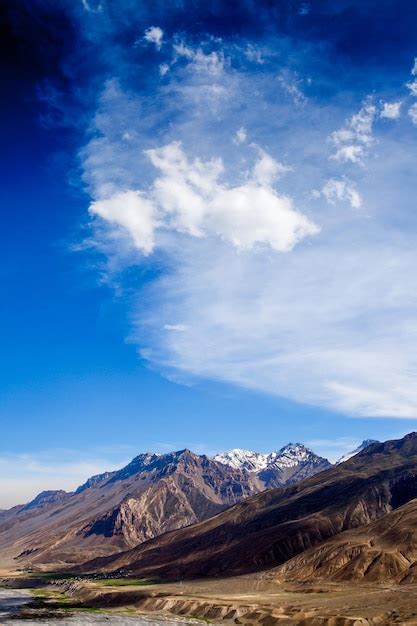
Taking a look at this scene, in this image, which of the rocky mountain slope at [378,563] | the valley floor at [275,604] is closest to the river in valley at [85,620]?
the valley floor at [275,604]

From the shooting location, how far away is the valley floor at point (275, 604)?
370ft

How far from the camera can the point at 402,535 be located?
19525 centimetres

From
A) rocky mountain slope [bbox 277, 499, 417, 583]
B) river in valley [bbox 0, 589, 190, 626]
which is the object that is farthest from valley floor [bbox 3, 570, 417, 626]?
rocky mountain slope [bbox 277, 499, 417, 583]

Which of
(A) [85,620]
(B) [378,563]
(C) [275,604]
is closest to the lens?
(A) [85,620]

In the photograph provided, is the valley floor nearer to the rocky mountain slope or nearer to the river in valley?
the river in valley

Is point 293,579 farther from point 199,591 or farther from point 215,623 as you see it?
point 215,623

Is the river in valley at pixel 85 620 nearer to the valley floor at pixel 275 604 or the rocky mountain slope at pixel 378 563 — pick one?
the valley floor at pixel 275 604

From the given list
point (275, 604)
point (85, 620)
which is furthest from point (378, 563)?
point (85, 620)

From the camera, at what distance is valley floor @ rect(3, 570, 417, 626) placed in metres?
113

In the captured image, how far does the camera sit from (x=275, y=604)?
13850 centimetres

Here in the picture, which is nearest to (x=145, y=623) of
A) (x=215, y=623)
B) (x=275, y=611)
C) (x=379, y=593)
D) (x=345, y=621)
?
(x=215, y=623)

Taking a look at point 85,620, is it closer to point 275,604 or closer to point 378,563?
point 275,604

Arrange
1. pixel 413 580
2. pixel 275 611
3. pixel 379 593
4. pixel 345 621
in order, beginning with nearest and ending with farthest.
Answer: pixel 345 621 → pixel 275 611 → pixel 379 593 → pixel 413 580

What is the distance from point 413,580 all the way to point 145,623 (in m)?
73.6
